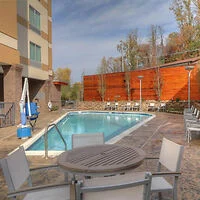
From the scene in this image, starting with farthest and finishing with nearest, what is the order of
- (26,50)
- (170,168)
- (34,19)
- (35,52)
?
(35,52), (34,19), (26,50), (170,168)

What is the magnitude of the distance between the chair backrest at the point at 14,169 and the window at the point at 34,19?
13.9 metres

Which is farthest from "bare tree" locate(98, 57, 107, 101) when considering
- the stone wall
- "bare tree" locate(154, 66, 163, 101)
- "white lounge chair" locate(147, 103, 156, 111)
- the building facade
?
"bare tree" locate(154, 66, 163, 101)

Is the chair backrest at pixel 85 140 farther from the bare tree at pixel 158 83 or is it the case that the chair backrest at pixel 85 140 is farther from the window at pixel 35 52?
the bare tree at pixel 158 83

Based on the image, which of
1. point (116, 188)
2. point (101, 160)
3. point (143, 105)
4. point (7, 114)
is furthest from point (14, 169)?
point (143, 105)

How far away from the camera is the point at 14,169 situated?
1.98 metres

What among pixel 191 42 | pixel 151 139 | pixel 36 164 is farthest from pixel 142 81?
pixel 36 164

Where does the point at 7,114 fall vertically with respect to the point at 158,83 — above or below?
below

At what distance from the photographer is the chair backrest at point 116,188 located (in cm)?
139

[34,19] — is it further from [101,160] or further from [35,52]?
[101,160]

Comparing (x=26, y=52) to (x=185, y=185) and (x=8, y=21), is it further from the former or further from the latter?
(x=185, y=185)

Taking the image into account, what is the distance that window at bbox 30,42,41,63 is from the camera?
14467 mm

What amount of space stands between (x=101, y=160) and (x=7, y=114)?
938 centimetres

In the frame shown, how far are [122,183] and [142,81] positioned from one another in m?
17.8

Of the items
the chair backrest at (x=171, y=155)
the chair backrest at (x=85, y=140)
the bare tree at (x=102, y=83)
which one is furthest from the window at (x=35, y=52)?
the chair backrest at (x=171, y=155)
